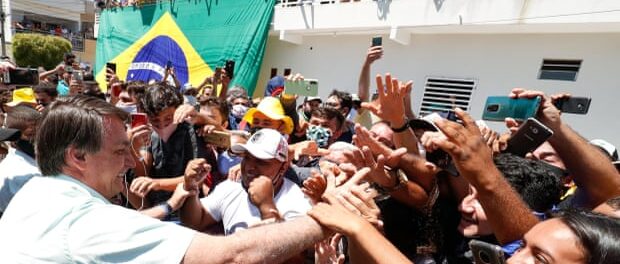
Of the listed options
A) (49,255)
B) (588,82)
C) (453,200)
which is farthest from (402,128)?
(588,82)

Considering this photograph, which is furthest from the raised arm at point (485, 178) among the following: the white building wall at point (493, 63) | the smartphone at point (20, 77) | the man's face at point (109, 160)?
the white building wall at point (493, 63)

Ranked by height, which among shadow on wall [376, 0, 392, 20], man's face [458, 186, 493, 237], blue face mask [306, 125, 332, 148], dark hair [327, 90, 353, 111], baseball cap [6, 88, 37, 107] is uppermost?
shadow on wall [376, 0, 392, 20]

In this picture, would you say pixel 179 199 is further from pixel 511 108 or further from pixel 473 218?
pixel 511 108

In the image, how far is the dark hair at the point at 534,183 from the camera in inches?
60.7

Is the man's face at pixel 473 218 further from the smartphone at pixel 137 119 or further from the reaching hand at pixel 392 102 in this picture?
the smartphone at pixel 137 119

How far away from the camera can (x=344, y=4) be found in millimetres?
7746

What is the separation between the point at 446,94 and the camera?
270 inches

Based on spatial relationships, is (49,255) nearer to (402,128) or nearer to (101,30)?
(402,128)

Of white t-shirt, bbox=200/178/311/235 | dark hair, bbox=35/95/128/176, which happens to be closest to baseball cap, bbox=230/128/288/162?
white t-shirt, bbox=200/178/311/235

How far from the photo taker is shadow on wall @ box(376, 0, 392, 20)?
23.2ft

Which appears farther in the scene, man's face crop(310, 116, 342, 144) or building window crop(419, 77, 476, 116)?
building window crop(419, 77, 476, 116)

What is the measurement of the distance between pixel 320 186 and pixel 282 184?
625mm

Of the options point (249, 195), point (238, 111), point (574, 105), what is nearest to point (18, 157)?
point (249, 195)

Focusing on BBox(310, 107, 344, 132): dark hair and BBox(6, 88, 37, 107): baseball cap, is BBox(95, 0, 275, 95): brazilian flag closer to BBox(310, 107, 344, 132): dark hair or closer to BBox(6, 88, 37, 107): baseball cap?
BBox(6, 88, 37, 107): baseball cap
